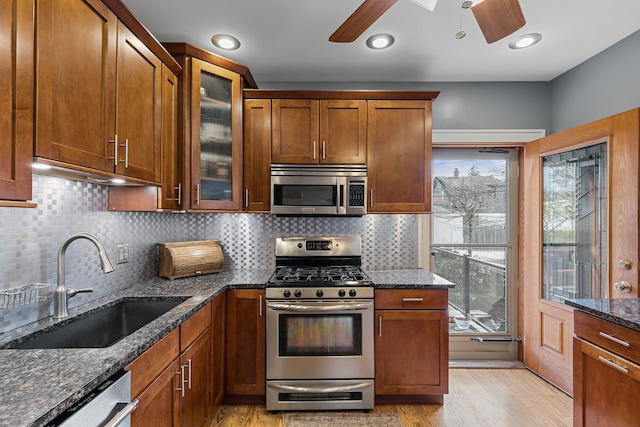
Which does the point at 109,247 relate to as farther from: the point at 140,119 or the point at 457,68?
the point at 457,68

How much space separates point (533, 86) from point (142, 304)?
11.8 feet

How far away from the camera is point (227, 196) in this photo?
2418 mm

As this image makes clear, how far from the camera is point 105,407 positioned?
0.96m

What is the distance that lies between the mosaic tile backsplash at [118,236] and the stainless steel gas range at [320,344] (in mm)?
680

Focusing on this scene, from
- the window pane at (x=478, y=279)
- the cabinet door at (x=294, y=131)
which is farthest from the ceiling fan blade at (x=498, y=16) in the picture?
the window pane at (x=478, y=279)

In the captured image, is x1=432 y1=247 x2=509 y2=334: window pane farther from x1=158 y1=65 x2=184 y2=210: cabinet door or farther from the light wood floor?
x1=158 y1=65 x2=184 y2=210: cabinet door

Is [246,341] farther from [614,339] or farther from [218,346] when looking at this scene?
[614,339]

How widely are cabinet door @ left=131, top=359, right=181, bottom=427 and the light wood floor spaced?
0.80 meters

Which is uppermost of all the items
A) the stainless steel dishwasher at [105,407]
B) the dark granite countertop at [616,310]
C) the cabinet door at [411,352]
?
the dark granite countertop at [616,310]

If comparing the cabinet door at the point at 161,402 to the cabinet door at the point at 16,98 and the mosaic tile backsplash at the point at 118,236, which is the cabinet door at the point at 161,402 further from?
the cabinet door at the point at 16,98

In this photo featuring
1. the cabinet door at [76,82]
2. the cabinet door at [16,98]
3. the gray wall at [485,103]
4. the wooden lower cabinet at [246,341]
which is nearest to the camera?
the cabinet door at [16,98]

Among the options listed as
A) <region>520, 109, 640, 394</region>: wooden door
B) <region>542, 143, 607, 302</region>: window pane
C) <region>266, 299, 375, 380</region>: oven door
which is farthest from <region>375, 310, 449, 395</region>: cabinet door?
<region>542, 143, 607, 302</region>: window pane

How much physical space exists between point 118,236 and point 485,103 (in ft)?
10.4

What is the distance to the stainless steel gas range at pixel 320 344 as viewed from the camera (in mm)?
2195
